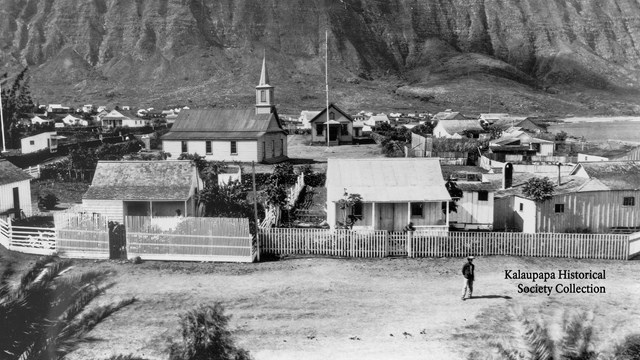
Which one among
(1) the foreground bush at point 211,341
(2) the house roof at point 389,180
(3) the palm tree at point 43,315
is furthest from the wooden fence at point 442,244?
(3) the palm tree at point 43,315

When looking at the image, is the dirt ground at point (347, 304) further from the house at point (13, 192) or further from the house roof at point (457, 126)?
the house roof at point (457, 126)

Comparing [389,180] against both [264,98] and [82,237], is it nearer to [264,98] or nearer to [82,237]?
[82,237]

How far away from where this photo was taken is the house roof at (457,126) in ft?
222

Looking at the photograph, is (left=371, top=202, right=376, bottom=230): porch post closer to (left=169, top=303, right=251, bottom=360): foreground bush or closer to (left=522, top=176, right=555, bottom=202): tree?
(left=522, top=176, right=555, bottom=202): tree

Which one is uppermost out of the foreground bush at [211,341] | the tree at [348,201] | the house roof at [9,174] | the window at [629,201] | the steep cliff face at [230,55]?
the steep cliff face at [230,55]

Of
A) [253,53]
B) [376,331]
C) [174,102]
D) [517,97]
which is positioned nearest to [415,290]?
[376,331]

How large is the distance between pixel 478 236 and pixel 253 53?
14917 cm

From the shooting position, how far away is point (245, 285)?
19297mm

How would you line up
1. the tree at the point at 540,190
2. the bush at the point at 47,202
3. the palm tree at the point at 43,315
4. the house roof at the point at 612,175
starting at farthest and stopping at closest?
1. the bush at the point at 47,202
2. the house roof at the point at 612,175
3. the tree at the point at 540,190
4. the palm tree at the point at 43,315

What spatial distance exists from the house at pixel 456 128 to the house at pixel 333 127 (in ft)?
33.9

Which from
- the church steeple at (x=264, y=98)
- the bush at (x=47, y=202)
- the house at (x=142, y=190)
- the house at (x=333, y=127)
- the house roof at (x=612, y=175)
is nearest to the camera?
the house at (x=142, y=190)

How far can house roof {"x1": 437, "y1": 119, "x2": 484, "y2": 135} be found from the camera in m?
67.7

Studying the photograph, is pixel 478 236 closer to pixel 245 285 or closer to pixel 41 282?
pixel 245 285

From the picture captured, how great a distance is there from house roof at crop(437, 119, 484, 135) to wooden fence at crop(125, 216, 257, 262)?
4827 cm
